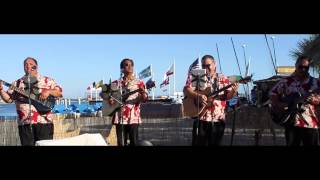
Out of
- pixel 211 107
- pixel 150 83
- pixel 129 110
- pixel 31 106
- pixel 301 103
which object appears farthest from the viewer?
pixel 150 83

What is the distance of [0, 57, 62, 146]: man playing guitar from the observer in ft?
13.5

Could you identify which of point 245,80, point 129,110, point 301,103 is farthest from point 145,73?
point 301,103

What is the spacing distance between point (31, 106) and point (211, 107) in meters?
1.51

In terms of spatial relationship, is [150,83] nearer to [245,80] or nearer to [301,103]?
[245,80]

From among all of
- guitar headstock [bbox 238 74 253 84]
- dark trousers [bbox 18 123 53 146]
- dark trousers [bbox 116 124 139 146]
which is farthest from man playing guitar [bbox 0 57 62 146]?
guitar headstock [bbox 238 74 253 84]

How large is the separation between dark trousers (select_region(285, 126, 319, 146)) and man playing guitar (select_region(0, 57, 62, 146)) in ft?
6.58

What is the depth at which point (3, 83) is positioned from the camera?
4070mm

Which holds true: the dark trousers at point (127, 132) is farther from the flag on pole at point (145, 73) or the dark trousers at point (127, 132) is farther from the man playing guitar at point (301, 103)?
the man playing guitar at point (301, 103)

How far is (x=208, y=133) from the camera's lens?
400 centimetres

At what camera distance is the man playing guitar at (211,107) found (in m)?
3.99
